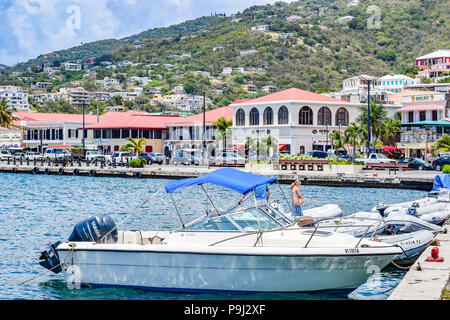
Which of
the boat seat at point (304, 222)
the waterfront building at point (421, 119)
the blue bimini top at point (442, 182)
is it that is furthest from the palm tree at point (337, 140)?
the boat seat at point (304, 222)

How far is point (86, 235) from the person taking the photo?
16000 millimetres

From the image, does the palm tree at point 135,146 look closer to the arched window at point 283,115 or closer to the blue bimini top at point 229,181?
the arched window at point 283,115

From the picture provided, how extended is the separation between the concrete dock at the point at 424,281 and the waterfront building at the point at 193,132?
67.1m

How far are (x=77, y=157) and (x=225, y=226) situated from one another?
6152 cm

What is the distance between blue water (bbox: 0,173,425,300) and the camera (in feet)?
51.8

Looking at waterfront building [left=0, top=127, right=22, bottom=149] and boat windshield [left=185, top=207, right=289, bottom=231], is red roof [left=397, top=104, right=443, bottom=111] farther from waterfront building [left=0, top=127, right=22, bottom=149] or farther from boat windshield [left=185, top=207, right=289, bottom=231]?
boat windshield [left=185, top=207, right=289, bottom=231]

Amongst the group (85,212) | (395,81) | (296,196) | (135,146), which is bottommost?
(85,212)

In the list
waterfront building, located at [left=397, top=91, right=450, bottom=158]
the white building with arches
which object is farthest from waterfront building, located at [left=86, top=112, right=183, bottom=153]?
waterfront building, located at [left=397, top=91, right=450, bottom=158]

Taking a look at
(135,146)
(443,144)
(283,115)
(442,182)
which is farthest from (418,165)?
(135,146)

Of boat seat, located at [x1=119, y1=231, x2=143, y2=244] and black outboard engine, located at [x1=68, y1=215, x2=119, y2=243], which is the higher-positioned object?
black outboard engine, located at [x1=68, y1=215, x2=119, y2=243]

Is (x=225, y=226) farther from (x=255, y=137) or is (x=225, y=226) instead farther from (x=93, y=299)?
(x=255, y=137)

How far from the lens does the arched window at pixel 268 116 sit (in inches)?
2921

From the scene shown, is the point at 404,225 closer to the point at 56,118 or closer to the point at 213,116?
the point at 213,116

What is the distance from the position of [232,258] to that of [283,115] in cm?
5914
